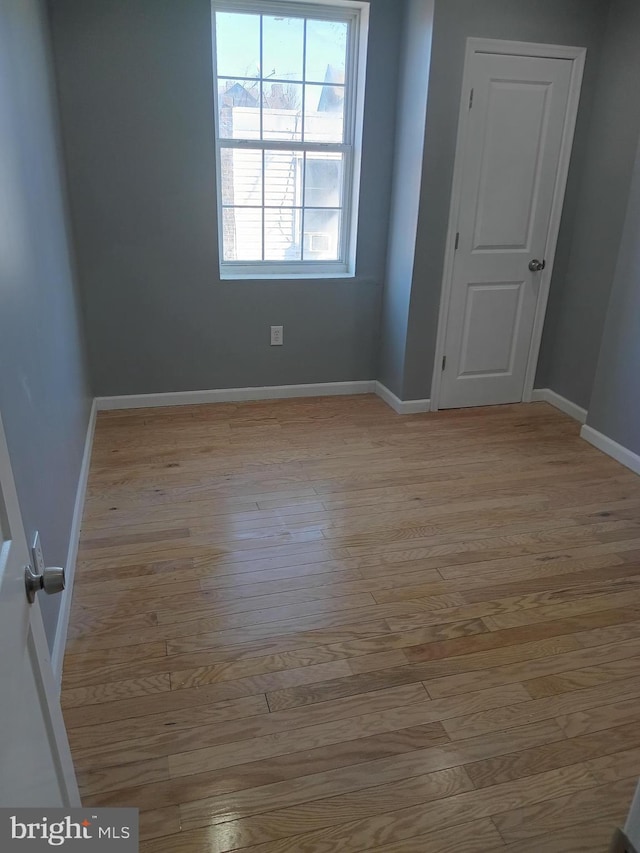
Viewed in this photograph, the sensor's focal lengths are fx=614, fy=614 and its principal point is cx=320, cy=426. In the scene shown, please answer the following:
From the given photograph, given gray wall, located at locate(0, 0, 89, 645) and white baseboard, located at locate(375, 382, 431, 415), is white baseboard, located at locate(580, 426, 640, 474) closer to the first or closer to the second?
white baseboard, located at locate(375, 382, 431, 415)

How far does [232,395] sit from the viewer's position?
399cm


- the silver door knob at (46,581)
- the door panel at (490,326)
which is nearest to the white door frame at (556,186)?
the door panel at (490,326)

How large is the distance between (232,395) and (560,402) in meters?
2.15

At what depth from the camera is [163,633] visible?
200cm

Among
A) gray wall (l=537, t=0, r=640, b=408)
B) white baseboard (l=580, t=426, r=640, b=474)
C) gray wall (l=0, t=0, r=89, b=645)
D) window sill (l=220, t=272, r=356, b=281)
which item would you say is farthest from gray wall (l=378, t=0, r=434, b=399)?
gray wall (l=0, t=0, r=89, b=645)

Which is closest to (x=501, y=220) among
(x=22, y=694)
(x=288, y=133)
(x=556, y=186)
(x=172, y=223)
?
(x=556, y=186)

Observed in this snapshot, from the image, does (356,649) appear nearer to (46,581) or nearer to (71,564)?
(71,564)

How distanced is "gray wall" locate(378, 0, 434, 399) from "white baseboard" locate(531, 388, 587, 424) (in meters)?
1.02

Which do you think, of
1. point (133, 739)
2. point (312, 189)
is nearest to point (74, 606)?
point (133, 739)

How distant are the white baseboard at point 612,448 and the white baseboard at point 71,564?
107 inches

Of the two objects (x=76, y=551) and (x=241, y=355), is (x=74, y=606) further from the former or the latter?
(x=241, y=355)

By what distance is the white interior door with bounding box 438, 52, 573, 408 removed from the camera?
3.41 meters

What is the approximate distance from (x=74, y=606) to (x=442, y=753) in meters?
1.28

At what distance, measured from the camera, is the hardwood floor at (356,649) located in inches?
58.4
